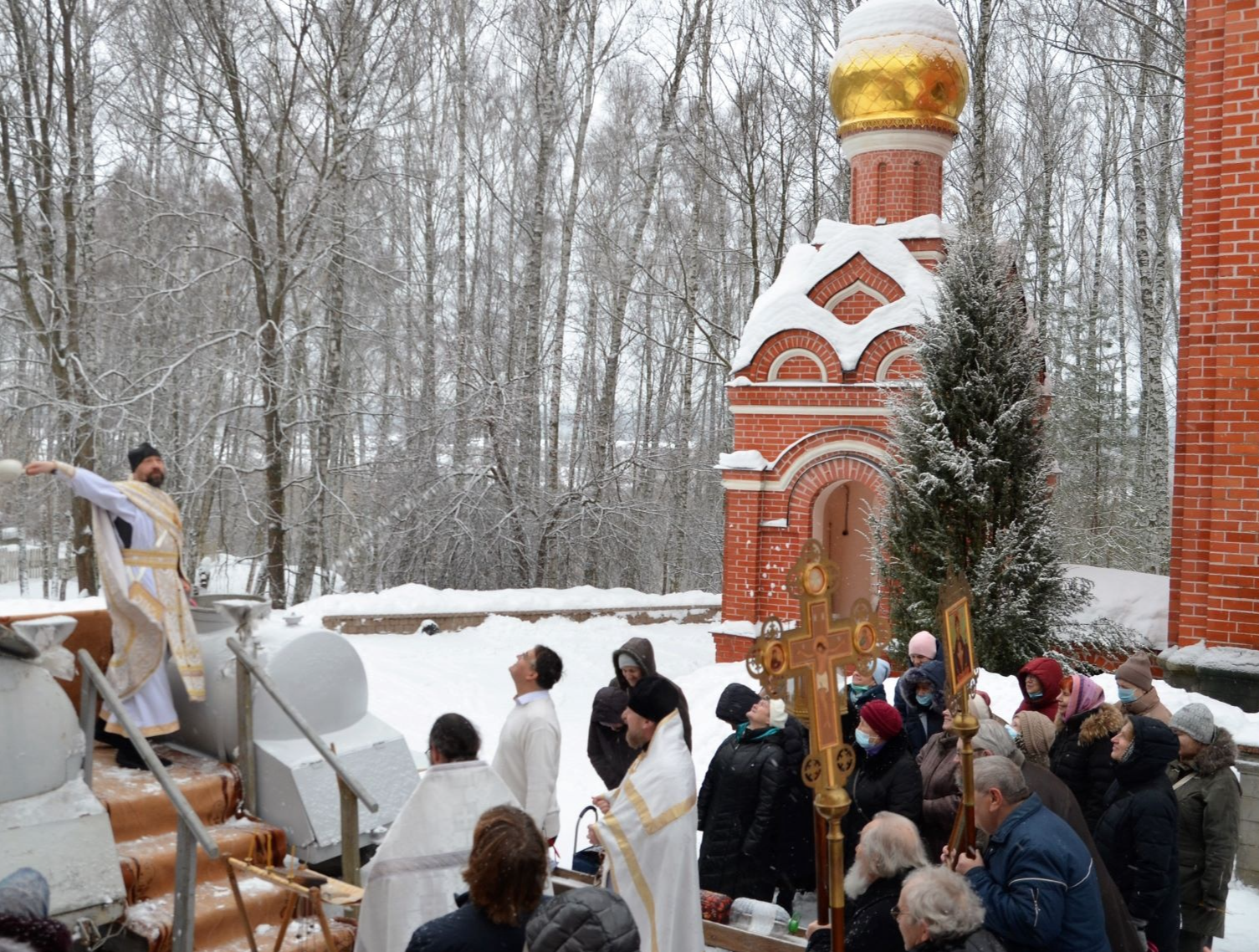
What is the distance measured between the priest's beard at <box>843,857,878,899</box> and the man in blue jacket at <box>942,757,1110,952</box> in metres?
0.36

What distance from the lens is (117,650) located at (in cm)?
498

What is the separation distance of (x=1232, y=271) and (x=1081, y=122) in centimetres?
2249

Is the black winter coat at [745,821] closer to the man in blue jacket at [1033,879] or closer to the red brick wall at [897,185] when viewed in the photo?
the man in blue jacket at [1033,879]

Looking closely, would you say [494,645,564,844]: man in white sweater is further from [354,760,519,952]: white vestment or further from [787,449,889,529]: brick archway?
[787,449,889,529]: brick archway

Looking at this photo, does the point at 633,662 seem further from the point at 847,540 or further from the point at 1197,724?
the point at 847,540

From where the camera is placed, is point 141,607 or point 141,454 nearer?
point 141,607

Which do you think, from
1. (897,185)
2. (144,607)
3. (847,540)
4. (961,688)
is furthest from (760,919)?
(897,185)

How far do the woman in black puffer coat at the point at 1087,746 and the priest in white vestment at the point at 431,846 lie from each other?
8.93 feet

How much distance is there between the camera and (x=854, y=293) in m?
14.3

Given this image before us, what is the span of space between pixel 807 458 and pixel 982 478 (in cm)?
321

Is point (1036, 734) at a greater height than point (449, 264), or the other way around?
point (449, 264)

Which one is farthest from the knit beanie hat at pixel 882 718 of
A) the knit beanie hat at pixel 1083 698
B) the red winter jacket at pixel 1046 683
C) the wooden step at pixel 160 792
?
the wooden step at pixel 160 792

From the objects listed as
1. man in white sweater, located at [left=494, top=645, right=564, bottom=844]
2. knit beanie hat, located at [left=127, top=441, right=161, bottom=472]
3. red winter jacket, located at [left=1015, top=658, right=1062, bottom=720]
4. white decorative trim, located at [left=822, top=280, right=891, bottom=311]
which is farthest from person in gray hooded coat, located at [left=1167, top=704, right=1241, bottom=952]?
white decorative trim, located at [left=822, top=280, right=891, bottom=311]

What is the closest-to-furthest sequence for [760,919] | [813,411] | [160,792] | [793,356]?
[160,792]
[760,919]
[813,411]
[793,356]
